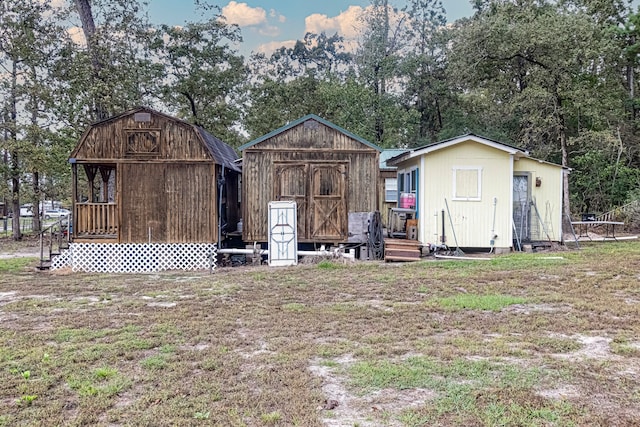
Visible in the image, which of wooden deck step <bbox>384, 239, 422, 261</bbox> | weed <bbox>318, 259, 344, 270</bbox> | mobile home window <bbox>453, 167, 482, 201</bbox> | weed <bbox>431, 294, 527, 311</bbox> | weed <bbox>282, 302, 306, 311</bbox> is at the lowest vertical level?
weed <bbox>282, 302, 306, 311</bbox>

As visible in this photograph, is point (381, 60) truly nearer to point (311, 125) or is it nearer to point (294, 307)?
point (311, 125)

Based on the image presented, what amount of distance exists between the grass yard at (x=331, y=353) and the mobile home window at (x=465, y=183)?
4263 mm

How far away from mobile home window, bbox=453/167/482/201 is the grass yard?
4.26 metres

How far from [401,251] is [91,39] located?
1557 centimetres

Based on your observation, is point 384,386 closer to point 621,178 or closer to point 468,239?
point 468,239

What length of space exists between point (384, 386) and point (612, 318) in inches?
150

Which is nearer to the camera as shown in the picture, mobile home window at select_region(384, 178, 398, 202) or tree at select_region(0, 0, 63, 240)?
mobile home window at select_region(384, 178, 398, 202)

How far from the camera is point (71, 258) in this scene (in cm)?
1220

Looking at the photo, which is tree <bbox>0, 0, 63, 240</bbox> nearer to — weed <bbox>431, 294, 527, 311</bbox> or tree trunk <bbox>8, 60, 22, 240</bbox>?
tree trunk <bbox>8, 60, 22, 240</bbox>

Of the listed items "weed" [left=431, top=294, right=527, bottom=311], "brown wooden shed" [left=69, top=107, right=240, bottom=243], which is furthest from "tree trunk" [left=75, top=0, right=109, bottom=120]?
"weed" [left=431, top=294, right=527, bottom=311]

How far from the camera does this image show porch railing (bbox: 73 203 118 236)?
12.3 metres

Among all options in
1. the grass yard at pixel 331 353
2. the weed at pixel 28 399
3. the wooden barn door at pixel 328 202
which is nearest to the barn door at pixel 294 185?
the wooden barn door at pixel 328 202

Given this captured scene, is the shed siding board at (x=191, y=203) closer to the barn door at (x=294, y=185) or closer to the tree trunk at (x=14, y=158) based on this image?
the barn door at (x=294, y=185)

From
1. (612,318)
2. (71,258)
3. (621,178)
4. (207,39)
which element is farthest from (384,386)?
(207,39)
